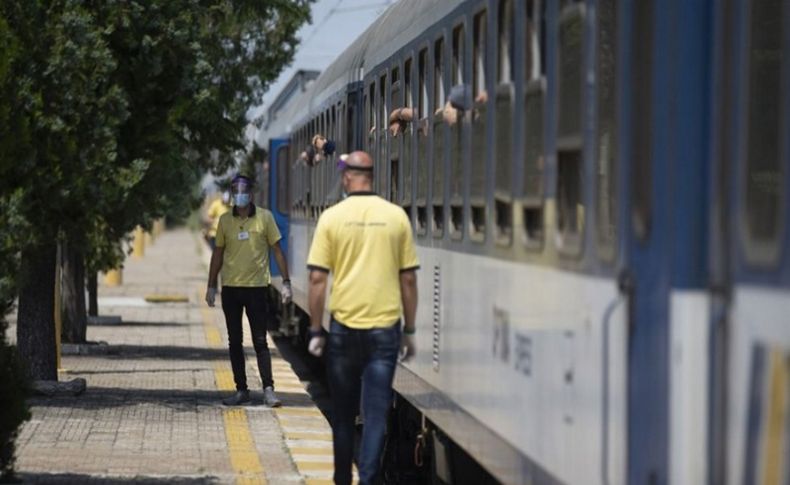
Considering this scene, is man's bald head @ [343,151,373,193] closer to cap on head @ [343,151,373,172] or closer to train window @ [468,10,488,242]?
cap on head @ [343,151,373,172]

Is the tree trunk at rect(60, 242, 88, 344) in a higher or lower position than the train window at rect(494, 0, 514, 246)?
lower

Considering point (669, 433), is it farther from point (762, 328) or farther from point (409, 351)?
point (409, 351)

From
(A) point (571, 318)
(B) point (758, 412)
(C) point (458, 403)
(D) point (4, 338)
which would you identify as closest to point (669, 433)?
(B) point (758, 412)

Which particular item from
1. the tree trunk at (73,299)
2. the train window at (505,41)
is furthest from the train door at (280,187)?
the train window at (505,41)

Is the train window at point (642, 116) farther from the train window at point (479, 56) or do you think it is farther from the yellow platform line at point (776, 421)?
the train window at point (479, 56)

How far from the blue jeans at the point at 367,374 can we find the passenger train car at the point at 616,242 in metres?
0.33

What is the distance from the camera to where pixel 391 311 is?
9.85 meters

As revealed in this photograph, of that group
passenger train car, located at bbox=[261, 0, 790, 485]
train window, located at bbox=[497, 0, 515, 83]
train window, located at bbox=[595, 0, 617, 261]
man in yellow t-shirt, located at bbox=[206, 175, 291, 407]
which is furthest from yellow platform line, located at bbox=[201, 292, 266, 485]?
train window, located at bbox=[595, 0, 617, 261]

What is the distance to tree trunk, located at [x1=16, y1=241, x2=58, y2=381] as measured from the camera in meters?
17.5

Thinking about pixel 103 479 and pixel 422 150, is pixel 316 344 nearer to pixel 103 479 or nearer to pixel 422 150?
pixel 422 150

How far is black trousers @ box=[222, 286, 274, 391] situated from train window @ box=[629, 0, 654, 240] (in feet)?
33.6

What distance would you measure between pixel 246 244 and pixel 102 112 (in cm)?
155

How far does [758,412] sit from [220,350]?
19687mm

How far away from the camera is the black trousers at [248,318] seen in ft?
53.3
